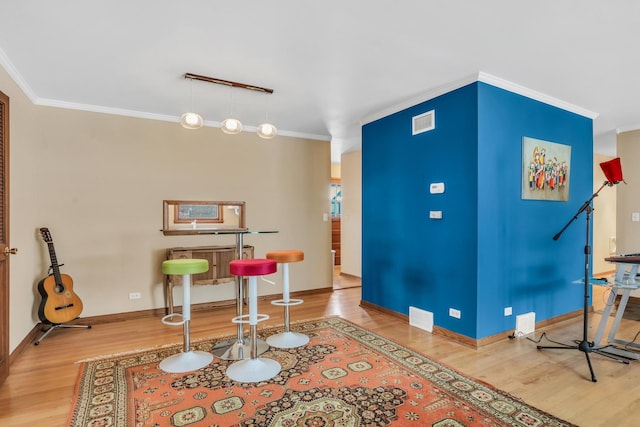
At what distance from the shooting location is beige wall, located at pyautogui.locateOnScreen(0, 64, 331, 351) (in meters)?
3.44

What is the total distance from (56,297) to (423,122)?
14.1ft

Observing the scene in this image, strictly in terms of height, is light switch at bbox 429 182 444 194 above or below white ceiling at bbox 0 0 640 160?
below

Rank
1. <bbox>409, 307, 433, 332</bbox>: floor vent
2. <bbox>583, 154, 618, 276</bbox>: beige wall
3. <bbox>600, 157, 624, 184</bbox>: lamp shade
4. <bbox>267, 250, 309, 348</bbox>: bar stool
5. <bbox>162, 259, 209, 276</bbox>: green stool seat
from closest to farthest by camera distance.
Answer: <bbox>162, 259, 209, 276</bbox>: green stool seat
<bbox>600, 157, 624, 184</bbox>: lamp shade
<bbox>267, 250, 309, 348</bbox>: bar stool
<bbox>409, 307, 433, 332</bbox>: floor vent
<bbox>583, 154, 618, 276</bbox>: beige wall

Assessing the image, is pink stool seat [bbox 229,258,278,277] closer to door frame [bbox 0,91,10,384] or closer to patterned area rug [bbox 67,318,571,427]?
patterned area rug [bbox 67,318,571,427]

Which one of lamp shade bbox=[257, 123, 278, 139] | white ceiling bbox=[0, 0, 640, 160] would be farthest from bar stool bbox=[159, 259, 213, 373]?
white ceiling bbox=[0, 0, 640, 160]

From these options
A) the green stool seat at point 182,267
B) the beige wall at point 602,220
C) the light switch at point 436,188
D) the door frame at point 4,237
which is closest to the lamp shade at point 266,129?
the green stool seat at point 182,267

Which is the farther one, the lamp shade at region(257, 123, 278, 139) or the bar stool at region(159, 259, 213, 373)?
the lamp shade at region(257, 123, 278, 139)

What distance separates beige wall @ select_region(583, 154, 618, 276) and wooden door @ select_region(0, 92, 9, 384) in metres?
9.08

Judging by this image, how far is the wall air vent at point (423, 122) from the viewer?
11.9ft

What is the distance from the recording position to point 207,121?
4668 millimetres

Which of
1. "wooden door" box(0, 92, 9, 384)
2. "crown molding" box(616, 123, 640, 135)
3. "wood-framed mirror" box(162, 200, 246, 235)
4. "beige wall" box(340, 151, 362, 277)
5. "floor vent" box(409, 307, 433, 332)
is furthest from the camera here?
"beige wall" box(340, 151, 362, 277)

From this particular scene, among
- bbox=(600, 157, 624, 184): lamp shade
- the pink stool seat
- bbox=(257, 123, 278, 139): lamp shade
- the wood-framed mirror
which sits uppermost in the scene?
bbox=(257, 123, 278, 139): lamp shade

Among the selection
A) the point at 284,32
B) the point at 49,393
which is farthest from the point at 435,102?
the point at 49,393

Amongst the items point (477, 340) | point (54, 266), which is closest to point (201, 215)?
point (54, 266)
